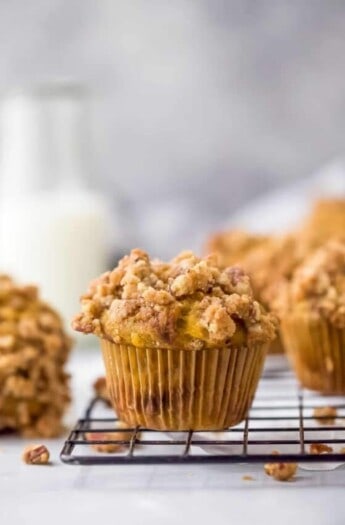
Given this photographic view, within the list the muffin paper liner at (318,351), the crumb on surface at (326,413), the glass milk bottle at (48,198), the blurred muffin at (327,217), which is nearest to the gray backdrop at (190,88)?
the blurred muffin at (327,217)

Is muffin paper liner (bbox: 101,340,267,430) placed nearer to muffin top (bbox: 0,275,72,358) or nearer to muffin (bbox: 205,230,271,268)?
muffin top (bbox: 0,275,72,358)

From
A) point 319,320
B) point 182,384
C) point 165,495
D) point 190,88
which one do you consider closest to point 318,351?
point 319,320

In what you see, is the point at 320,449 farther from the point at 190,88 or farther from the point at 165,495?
the point at 190,88

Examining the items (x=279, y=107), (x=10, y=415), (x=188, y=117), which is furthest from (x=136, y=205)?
(x=10, y=415)

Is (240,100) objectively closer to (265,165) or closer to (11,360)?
(265,165)

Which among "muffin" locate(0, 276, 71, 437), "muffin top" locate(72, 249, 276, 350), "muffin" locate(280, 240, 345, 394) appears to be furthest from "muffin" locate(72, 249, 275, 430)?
"muffin" locate(280, 240, 345, 394)

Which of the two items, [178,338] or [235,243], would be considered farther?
[235,243]

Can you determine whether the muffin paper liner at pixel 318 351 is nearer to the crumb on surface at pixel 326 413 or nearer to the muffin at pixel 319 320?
the muffin at pixel 319 320
